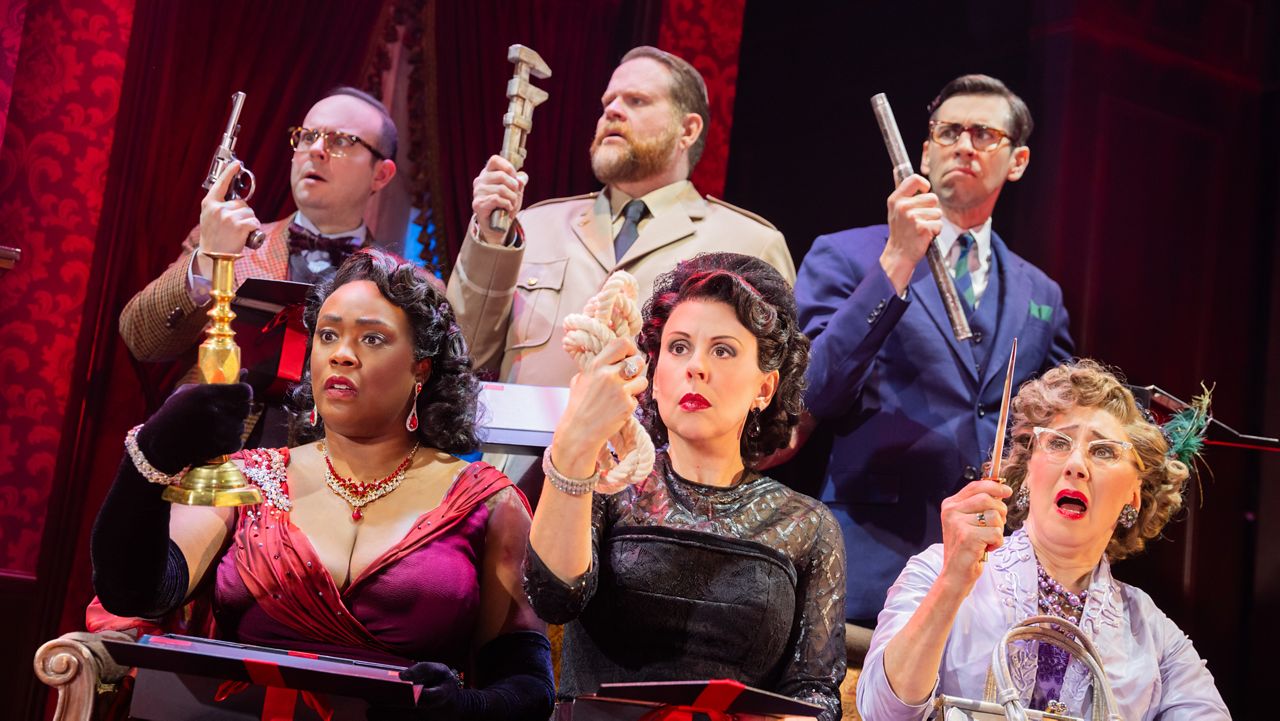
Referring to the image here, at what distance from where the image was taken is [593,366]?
2.09 metres

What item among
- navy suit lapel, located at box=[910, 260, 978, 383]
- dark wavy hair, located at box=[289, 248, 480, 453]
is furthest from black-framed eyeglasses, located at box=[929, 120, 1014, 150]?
dark wavy hair, located at box=[289, 248, 480, 453]

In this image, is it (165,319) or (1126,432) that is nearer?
(1126,432)

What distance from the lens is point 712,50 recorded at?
479cm

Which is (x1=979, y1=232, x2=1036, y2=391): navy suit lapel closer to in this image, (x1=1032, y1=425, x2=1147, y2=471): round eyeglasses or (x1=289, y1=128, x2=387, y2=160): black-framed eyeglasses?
(x1=1032, y1=425, x2=1147, y2=471): round eyeglasses

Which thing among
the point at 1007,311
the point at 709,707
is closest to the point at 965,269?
the point at 1007,311

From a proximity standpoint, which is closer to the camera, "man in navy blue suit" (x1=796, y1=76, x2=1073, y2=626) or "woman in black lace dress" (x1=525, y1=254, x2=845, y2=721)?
"woman in black lace dress" (x1=525, y1=254, x2=845, y2=721)

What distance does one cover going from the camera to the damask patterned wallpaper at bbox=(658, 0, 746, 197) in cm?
Answer: 469

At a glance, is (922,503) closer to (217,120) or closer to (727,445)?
(727,445)

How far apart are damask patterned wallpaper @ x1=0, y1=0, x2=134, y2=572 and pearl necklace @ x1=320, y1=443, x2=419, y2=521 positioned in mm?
1873

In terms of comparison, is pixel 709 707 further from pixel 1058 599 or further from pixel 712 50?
pixel 712 50

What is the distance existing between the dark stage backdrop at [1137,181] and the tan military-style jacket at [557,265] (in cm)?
107

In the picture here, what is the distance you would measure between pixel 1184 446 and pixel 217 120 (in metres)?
3.02

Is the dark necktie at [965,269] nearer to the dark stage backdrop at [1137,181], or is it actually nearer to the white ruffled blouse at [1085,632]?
the dark stage backdrop at [1137,181]

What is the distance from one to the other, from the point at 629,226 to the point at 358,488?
1.44m
